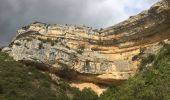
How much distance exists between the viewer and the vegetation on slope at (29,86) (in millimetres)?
47156

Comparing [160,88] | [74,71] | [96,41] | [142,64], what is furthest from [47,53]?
[160,88]

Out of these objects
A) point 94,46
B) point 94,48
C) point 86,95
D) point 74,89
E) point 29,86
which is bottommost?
point 86,95

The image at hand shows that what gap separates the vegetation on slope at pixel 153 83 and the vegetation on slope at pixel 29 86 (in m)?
7.10

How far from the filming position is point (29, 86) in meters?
50.3

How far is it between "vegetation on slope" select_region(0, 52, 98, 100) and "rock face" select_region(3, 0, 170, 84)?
86.1 inches

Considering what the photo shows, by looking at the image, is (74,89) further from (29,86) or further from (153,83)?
(153,83)

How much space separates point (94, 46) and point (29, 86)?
16405 mm

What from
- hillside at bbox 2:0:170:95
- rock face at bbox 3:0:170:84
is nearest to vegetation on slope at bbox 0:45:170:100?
hillside at bbox 2:0:170:95

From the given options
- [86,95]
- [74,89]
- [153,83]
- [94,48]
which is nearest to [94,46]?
[94,48]

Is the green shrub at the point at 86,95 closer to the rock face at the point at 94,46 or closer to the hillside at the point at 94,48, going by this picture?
the hillside at the point at 94,48

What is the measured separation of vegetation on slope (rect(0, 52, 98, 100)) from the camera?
4716 cm

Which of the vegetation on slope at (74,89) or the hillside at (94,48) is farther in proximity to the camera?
the hillside at (94,48)

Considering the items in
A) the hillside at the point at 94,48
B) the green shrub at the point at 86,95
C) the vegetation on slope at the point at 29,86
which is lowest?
the green shrub at the point at 86,95

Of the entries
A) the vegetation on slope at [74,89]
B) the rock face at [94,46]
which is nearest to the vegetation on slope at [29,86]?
the vegetation on slope at [74,89]
